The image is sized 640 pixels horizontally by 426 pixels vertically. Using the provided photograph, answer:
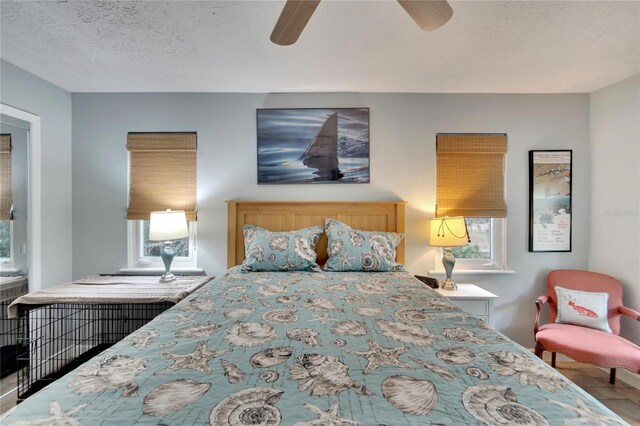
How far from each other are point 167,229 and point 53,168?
4.17 feet

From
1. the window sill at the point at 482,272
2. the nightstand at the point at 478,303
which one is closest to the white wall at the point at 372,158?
the window sill at the point at 482,272

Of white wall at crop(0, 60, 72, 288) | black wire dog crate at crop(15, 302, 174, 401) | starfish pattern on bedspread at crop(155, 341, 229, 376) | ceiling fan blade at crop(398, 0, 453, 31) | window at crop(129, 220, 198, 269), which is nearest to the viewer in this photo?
starfish pattern on bedspread at crop(155, 341, 229, 376)

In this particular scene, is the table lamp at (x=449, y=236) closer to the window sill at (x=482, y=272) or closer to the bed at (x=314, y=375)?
the window sill at (x=482, y=272)

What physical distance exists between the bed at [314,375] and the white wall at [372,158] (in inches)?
56.1

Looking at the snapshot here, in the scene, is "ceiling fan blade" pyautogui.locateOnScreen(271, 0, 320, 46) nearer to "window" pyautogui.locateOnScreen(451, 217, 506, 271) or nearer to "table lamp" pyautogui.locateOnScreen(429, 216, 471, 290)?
"table lamp" pyautogui.locateOnScreen(429, 216, 471, 290)

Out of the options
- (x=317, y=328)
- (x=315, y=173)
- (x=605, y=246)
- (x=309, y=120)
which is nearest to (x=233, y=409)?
(x=317, y=328)

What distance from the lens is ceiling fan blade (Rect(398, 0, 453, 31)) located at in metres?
1.20

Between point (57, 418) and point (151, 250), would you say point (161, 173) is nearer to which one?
point (151, 250)

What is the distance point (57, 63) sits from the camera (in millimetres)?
2240

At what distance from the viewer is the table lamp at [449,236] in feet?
8.08

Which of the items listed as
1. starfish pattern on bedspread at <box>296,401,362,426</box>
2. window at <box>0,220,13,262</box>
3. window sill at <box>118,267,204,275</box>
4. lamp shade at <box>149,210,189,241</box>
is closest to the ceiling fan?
starfish pattern on bedspread at <box>296,401,362,426</box>

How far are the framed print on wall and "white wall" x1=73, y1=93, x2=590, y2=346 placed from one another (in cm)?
7

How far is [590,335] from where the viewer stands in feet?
6.97

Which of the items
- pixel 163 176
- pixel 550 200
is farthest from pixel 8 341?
pixel 550 200
